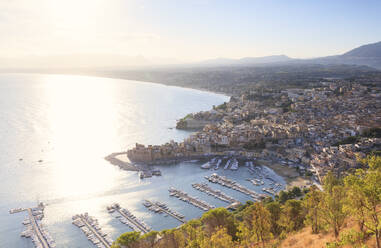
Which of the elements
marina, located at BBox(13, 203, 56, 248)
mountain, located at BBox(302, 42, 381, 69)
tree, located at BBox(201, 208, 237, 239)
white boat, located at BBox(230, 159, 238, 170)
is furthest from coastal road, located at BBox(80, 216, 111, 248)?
mountain, located at BBox(302, 42, 381, 69)

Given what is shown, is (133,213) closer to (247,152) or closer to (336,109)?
(247,152)

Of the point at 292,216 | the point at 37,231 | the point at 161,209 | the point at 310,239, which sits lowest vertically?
the point at 161,209

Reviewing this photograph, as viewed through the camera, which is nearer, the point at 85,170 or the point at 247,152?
the point at 85,170

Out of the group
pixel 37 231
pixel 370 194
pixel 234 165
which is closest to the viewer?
pixel 370 194

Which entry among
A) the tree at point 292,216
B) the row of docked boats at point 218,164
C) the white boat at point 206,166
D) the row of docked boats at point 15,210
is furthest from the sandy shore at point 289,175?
the row of docked boats at point 15,210

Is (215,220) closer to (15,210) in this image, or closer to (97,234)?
(97,234)

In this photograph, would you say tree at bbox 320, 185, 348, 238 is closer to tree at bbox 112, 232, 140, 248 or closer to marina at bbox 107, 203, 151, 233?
tree at bbox 112, 232, 140, 248

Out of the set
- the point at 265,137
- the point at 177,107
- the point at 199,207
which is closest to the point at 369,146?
the point at 265,137

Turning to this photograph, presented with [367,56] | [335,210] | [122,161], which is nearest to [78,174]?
[122,161]
